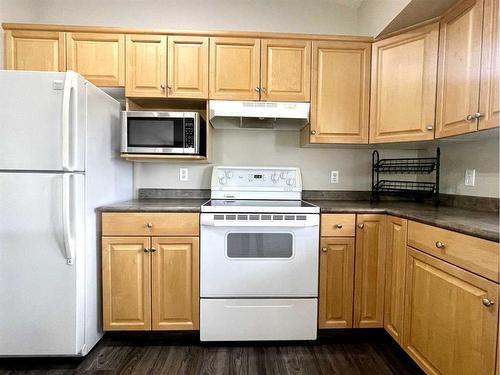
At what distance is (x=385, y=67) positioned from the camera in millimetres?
2031

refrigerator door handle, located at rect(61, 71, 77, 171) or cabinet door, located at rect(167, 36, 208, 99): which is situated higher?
cabinet door, located at rect(167, 36, 208, 99)

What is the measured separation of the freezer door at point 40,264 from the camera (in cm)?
151

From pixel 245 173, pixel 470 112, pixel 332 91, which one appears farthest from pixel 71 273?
pixel 470 112

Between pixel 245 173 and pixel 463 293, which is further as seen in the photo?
pixel 245 173

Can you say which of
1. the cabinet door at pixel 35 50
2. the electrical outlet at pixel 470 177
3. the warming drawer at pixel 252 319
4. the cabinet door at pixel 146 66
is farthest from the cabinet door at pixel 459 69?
the cabinet door at pixel 35 50

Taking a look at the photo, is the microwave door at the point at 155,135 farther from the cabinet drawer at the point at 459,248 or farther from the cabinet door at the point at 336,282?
the cabinet drawer at the point at 459,248

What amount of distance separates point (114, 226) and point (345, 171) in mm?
1865

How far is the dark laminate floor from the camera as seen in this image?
5.26ft

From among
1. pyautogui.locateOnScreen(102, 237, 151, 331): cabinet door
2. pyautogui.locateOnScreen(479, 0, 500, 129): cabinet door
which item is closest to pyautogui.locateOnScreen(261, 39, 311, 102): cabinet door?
pyautogui.locateOnScreen(479, 0, 500, 129): cabinet door

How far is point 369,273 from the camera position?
1843 mm

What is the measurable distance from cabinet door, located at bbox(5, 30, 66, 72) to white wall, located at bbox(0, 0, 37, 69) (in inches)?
2.3

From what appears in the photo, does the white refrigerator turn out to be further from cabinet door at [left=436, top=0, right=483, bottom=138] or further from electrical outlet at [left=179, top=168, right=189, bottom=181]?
cabinet door at [left=436, top=0, right=483, bottom=138]

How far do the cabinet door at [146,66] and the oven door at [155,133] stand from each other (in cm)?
20

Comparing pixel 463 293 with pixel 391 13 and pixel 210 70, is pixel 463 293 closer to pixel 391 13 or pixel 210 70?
pixel 391 13
